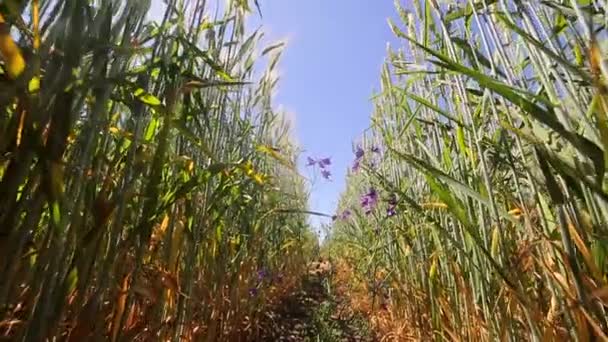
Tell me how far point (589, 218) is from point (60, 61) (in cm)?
67

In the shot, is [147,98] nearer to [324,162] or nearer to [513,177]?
[513,177]

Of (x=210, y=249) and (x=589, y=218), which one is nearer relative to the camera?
(x=589, y=218)

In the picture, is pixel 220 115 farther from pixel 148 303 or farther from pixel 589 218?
pixel 589 218

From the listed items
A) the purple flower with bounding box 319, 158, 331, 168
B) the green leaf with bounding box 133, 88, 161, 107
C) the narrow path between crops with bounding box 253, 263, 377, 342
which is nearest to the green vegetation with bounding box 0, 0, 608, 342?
the green leaf with bounding box 133, 88, 161, 107

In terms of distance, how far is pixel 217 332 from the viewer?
1.43 metres

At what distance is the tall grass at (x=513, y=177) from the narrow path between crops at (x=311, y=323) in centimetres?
76

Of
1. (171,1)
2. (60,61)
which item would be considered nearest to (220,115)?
(171,1)

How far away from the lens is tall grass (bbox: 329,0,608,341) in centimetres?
48

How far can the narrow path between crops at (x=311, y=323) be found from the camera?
7.22ft

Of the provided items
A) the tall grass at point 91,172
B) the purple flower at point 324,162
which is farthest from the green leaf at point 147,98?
the purple flower at point 324,162

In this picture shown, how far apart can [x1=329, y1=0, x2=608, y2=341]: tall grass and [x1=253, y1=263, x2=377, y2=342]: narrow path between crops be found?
757mm

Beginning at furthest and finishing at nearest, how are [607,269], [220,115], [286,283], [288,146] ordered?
[288,146] → [286,283] → [220,115] → [607,269]

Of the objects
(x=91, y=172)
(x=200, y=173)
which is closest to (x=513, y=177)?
(x=200, y=173)

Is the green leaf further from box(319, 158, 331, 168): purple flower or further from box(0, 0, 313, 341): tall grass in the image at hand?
box(319, 158, 331, 168): purple flower
